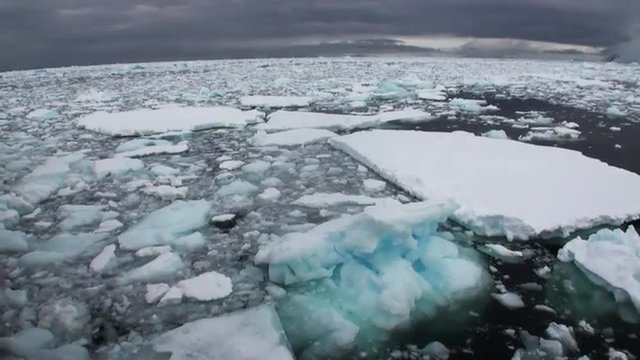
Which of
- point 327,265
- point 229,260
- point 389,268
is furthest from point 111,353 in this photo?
point 389,268

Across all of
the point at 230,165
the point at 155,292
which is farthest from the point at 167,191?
the point at 155,292

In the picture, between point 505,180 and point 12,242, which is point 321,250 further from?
point 505,180

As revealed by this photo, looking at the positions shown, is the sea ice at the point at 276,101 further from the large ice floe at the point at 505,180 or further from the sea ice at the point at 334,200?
the sea ice at the point at 334,200

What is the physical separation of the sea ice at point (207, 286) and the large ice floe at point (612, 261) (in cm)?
239

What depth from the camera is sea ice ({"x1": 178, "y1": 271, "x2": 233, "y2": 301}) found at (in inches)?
115

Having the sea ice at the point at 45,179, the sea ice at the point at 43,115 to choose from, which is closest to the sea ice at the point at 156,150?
the sea ice at the point at 45,179

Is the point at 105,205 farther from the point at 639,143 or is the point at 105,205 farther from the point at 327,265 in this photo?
the point at 639,143

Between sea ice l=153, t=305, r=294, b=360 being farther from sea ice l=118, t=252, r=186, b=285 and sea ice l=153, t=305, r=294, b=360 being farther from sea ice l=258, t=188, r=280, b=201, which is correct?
sea ice l=258, t=188, r=280, b=201

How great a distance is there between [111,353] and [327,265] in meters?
1.33

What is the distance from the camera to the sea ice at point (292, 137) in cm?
702

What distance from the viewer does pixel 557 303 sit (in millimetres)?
2975

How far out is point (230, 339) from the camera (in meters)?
2.41

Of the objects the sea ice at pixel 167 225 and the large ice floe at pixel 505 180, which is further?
the large ice floe at pixel 505 180

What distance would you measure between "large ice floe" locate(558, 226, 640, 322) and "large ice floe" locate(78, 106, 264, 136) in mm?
6359
